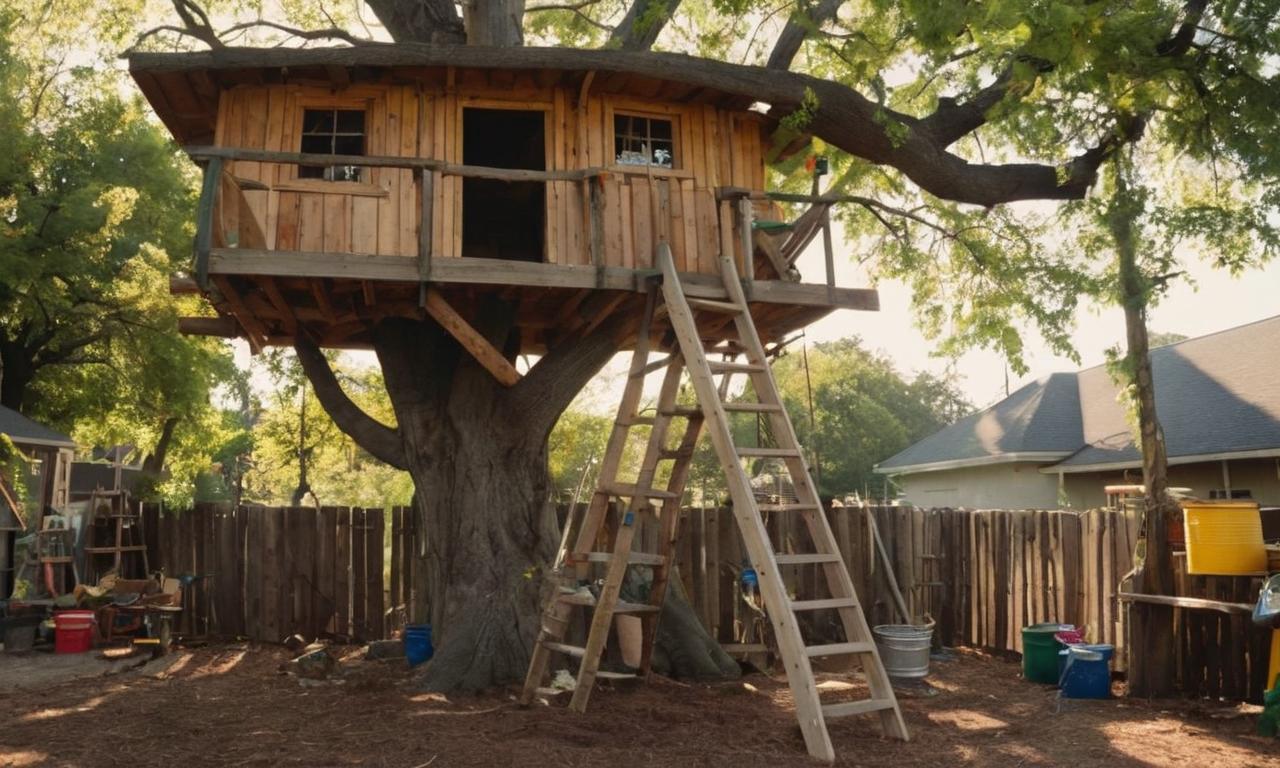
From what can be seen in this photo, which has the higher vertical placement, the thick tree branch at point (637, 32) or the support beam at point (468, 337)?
the thick tree branch at point (637, 32)

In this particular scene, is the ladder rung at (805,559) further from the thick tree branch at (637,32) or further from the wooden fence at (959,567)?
Answer: the thick tree branch at (637,32)

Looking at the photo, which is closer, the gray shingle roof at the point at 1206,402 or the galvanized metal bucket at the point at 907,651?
the galvanized metal bucket at the point at 907,651

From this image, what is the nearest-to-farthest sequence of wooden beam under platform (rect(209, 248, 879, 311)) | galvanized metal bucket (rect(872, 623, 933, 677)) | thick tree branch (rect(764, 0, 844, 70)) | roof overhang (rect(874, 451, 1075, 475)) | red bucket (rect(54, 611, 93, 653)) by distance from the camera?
wooden beam under platform (rect(209, 248, 879, 311))
galvanized metal bucket (rect(872, 623, 933, 677))
thick tree branch (rect(764, 0, 844, 70))
red bucket (rect(54, 611, 93, 653))
roof overhang (rect(874, 451, 1075, 475))

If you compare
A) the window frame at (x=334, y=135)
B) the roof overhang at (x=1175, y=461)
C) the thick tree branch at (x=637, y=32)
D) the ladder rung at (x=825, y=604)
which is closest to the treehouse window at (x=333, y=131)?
the window frame at (x=334, y=135)

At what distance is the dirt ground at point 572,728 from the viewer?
708cm

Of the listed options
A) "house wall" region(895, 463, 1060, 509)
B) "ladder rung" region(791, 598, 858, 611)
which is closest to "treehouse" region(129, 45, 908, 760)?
"ladder rung" region(791, 598, 858, 611)

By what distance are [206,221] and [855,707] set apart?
622 centimetres

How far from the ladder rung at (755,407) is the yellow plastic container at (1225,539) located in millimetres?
3737

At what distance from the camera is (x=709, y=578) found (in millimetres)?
12383

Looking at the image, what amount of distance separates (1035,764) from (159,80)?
9.54m

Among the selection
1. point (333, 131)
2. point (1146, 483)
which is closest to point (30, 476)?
point (333, 131)

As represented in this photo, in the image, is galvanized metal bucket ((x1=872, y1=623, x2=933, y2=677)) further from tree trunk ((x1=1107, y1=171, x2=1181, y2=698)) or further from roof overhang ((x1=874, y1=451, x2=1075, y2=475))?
roof overhang ((x1=874, y1=451, x2=1075, y2=475))

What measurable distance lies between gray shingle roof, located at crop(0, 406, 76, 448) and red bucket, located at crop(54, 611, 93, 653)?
16.7 feet

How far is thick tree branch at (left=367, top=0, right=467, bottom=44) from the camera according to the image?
1284cm
